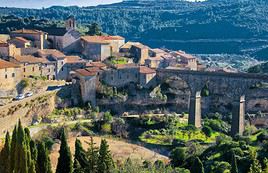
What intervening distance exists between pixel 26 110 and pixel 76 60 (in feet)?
52.6

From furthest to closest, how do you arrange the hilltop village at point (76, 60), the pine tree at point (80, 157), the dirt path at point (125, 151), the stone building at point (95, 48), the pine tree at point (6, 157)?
the stone building at point (95, 48)
the hilltop village at point (76, 60)
the dirt path at point (125, 151)
the pine tree at point (80, 157)
the pine tree at point (6, 157)

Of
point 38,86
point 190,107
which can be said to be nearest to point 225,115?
point 190,107

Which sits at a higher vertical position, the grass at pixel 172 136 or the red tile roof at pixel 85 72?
the red tile roof at pixel 85 72

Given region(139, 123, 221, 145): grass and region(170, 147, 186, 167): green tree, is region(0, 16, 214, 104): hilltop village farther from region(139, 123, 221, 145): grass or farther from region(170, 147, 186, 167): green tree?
region(170, 147, 186, 167): green tree

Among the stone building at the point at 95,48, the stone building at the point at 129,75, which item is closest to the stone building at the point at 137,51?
the stone building at the point at 95,48

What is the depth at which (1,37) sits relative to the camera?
75500mm

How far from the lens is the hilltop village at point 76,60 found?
64.6m

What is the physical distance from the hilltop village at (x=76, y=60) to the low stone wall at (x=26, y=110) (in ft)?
10.4

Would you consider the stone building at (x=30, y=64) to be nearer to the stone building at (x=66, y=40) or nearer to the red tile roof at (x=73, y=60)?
the red tile roof at (x=73, y=60)

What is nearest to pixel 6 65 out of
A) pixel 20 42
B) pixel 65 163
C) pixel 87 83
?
pixel 87 83

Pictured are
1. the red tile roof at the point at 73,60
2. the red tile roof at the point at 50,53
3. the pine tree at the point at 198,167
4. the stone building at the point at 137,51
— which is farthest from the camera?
the stone building at the point at 137,51

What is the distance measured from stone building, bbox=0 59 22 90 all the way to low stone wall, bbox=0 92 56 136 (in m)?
3.20

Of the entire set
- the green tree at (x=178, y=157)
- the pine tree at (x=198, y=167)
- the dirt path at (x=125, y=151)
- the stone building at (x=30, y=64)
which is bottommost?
the dirt path at (x=125, y=151)

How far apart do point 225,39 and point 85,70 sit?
104646 mm
